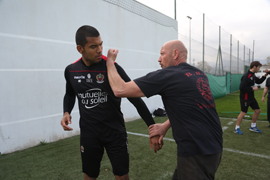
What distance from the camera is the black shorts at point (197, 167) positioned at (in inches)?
53.6

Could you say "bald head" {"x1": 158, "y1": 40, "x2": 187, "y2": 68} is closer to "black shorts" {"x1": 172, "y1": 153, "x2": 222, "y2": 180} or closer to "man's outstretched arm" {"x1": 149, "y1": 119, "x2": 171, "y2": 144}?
"man's outstretched arm" {"x1": 149, "y1": 119, "x2": 171, "y2": 144}

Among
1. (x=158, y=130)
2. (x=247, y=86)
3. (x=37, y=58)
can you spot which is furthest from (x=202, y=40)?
(x=158, y=130)

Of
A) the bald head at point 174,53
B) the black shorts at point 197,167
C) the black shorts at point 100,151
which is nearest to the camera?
the black shorts at point 197,167

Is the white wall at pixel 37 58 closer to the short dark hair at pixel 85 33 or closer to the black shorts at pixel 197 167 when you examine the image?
the short dark hair at pixel 85 33

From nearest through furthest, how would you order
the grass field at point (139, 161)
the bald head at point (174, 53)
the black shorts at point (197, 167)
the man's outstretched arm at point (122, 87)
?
1. the black shorts at point (197, 167)
2. the man's outstretched arm at point (122, 87)
3. the bald head at point (174, 53)
4. the grass field at point (139, 161)

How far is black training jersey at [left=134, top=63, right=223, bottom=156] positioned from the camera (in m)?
1.38

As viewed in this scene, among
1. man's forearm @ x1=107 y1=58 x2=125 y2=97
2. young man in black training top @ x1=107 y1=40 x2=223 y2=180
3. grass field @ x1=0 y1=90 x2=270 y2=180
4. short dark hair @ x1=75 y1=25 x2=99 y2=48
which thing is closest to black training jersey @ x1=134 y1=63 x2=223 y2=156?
young man in black training top @ x1=107 y1=40 x2=223 y2=180

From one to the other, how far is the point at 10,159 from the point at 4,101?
119 centimetres

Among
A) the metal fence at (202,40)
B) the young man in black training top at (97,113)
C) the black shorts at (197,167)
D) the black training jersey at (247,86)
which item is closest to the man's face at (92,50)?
the young man in black training top at (97,113)

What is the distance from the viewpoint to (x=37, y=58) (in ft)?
14.4

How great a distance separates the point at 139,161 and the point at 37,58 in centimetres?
331

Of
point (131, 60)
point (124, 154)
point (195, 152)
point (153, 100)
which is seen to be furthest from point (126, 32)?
point (195, 152)

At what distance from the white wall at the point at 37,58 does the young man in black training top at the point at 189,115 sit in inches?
142

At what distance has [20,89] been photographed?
4.12 metres
